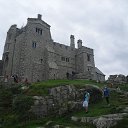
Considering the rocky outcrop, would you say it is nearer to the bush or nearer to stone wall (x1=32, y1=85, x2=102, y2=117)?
stone wall (x1=32, y1=85, x2=102, y2=117)

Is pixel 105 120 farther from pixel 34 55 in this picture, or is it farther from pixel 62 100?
pixel 34 55

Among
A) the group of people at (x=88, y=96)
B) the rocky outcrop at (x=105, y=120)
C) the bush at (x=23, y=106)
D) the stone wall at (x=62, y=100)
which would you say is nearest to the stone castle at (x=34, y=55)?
the stone wall at (x=62, y=100)

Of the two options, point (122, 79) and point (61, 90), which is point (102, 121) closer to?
point (61, 90)

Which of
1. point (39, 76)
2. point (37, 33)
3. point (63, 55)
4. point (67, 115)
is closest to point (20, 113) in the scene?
point (67, 115)

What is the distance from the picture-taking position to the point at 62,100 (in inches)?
1147

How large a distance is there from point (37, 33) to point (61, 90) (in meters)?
32.8

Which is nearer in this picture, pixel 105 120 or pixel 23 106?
pixel 105 120

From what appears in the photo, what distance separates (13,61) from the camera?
191 ft

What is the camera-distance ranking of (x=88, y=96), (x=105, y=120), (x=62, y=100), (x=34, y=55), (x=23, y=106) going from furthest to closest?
(x=34, y=55)
(x=62, y=100)
(x=23, y=106)
(x=88, y=96)
(x=105, y=120)

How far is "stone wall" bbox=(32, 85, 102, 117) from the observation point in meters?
27.2

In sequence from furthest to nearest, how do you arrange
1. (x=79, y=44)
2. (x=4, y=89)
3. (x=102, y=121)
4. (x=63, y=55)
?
(x=79, y=44), (x=63, y=55), (x=4, y=89), (x=102, y=121)

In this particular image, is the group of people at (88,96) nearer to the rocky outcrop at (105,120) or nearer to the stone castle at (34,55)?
the rocky outcrop at (105,120)

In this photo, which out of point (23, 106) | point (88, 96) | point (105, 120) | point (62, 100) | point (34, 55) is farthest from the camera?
point (34, 55)

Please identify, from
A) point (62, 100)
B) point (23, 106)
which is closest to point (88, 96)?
point (62, 100)
